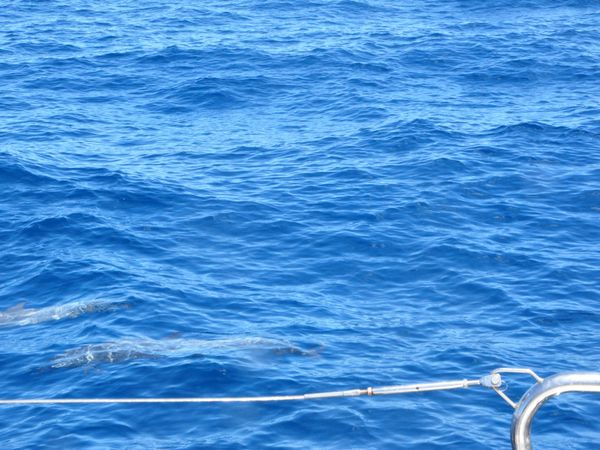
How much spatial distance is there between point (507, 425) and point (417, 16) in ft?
138

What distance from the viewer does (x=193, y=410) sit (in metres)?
22.3

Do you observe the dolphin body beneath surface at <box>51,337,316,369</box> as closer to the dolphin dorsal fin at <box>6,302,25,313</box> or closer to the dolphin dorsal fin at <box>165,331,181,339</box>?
the dolphin dorsal fin at <box>165,331,181,339</box>

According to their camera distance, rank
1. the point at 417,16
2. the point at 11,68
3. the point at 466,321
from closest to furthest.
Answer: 1. the point at 466,321
2. the point at 11,68
3. the point at 417,16

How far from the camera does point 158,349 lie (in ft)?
83.0

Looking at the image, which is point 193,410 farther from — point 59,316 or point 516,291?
point 516,291

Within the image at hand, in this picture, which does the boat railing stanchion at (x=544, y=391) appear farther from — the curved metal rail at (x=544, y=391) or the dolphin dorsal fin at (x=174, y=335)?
the dolphin dorsal fin at (x=174, y=335)

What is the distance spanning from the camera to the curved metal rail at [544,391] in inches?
401

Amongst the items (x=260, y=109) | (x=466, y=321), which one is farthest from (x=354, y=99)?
(x=466, y=321)

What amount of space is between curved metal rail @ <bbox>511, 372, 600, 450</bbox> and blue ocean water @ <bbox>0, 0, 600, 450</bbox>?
10555mm

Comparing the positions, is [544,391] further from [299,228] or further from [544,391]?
[299,228]

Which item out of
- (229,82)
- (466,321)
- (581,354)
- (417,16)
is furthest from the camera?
(417,16)

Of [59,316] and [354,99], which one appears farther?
[354,99]

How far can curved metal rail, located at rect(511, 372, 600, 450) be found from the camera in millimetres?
10195

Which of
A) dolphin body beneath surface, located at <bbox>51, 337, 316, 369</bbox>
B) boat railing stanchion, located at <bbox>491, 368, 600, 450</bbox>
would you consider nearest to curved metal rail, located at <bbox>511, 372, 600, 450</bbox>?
boat railing stanchion, located at <bbox>491, 368, 600, 450</bbox>
